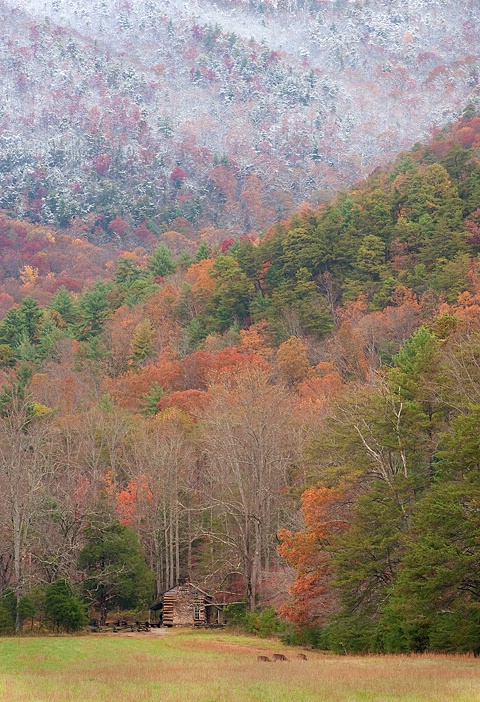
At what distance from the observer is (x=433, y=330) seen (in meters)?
46.9

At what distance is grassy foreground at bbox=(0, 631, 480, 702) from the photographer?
57.3 ft

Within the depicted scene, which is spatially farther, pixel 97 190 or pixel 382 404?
pixel 97 190

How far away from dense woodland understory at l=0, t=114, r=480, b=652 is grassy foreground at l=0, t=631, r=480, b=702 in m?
3.43

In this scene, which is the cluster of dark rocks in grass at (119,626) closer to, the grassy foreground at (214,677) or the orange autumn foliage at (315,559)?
the grassy foreground at (214,677)

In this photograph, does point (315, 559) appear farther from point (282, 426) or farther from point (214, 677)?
point (282, 426)

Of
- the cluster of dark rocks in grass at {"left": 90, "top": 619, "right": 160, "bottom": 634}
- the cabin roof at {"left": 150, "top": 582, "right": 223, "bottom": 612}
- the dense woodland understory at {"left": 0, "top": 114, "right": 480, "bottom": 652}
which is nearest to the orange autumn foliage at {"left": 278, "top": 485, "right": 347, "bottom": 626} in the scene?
the dense woodland understory at {"left": 0, "top": 114, "right": 480, "bottom": 652}

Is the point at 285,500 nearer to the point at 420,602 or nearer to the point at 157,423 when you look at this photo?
the point at 157,423

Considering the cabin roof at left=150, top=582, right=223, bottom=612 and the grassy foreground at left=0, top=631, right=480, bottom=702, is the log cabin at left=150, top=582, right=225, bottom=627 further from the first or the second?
the grassy foreground at left=0, top=631, right=480, bottom=702

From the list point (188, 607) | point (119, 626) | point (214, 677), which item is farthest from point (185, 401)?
point (214, 677)

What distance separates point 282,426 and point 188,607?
12.0 meters

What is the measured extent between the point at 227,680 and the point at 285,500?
1182 inches

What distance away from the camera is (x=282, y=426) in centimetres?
5262

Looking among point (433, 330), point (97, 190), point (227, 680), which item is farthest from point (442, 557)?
point (97, 190)

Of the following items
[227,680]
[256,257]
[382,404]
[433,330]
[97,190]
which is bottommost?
[227,680]
